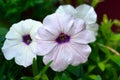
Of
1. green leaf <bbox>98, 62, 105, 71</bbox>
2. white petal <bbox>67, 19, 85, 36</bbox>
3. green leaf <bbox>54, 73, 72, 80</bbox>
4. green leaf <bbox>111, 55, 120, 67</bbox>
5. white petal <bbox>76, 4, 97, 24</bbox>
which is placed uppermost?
white petal <bbox>67, 19, 85, 36</bbox>

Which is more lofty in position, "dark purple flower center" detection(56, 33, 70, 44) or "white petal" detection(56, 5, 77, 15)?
"white petal" detection(56, 5, 77, 15)

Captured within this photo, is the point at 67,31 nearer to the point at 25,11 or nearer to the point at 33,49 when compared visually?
the point at 33,49

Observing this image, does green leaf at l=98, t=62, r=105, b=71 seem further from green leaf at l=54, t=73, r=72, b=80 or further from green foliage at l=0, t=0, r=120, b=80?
green leaf at l=54, t=73, r=72, b=80

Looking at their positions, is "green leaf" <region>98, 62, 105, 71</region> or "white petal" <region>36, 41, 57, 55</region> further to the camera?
"green leaf" <region>98, 62, 105, 71</region>

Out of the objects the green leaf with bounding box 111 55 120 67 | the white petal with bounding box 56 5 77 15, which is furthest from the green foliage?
the white petal with bounding box 56 5 77 15

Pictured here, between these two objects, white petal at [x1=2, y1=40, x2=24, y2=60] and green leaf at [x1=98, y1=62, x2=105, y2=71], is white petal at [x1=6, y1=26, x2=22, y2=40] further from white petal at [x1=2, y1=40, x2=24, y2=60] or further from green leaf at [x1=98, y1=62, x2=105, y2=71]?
green leaf at [x1=98, y1=62, x2=105, y2=71]

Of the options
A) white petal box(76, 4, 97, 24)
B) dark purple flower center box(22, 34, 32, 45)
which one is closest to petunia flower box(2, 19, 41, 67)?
dark purple flower center box(22, 34, 32, 45)
